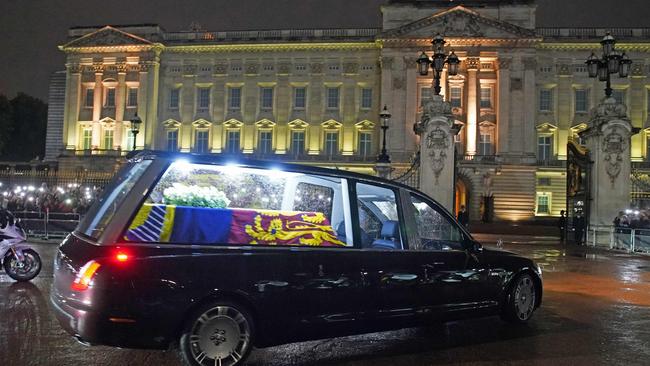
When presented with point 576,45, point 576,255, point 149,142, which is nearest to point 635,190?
point 576,255

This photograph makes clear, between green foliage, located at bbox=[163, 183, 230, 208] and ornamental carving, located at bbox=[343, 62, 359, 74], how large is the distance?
54738 millimetres

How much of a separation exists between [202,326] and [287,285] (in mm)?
825

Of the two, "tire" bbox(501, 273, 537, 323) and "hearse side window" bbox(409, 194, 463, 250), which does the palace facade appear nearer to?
"tire" bbox(501, 273, 537, 323)

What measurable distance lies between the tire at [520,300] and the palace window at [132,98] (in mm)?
59471

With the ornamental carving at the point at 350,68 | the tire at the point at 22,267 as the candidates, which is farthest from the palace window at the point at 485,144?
the tire at the point at 22,267

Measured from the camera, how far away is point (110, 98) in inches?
2483

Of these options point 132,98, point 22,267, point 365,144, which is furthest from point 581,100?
point 22,267

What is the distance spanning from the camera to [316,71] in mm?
59688

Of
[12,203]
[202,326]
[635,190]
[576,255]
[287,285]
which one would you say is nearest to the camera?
[202,326]

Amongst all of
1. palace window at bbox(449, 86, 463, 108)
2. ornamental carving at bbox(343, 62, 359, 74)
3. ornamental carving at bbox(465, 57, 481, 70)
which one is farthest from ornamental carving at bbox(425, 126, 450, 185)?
ornamental carving at bbox(343, 62, 359, 74)

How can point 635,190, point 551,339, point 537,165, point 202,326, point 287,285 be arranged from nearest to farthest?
point 202,326 < point 287,285 < point 551,339 < point 635,190 < point 537,165

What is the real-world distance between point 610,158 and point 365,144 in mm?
40162

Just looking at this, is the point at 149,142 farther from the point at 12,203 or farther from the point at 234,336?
the point at 234,336

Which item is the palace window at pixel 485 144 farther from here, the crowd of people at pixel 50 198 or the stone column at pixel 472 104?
the crowd of people at pixel 50 198
